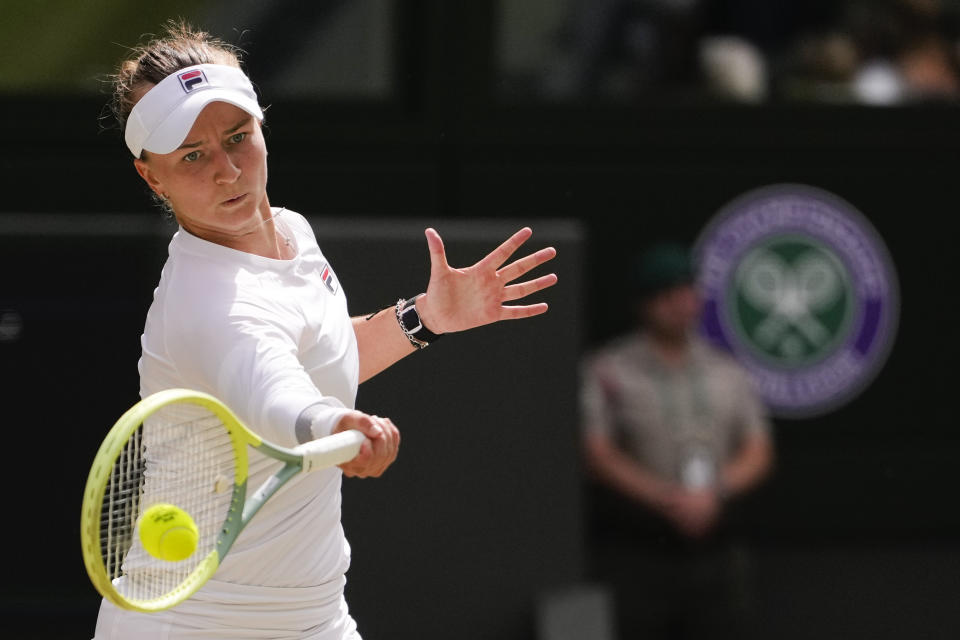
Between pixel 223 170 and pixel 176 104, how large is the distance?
0.40 feet

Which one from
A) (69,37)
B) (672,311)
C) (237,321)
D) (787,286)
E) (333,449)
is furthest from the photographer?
(787,286)

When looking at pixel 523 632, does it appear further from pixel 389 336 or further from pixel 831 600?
pixel 389 336

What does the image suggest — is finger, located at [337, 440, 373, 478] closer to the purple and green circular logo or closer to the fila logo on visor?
the fila logo on visor

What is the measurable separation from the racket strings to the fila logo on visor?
49 centimetres

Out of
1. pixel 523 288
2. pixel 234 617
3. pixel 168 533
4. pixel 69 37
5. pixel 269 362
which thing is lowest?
pixel 234 617

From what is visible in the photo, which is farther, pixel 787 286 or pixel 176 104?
pixel 787 286

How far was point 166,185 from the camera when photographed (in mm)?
2705

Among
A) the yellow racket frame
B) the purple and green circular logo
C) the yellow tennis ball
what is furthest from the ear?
the purple and green circular logo

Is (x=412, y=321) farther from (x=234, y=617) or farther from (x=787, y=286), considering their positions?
(x=787, y=286)

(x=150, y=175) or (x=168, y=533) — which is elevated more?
(x=150, y=175)

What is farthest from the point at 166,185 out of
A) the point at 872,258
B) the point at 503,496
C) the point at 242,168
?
the point at 872,258

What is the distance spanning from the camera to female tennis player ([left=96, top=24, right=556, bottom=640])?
254 cm

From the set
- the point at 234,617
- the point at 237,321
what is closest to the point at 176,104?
the point at 237,321

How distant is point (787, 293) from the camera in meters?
5.56
